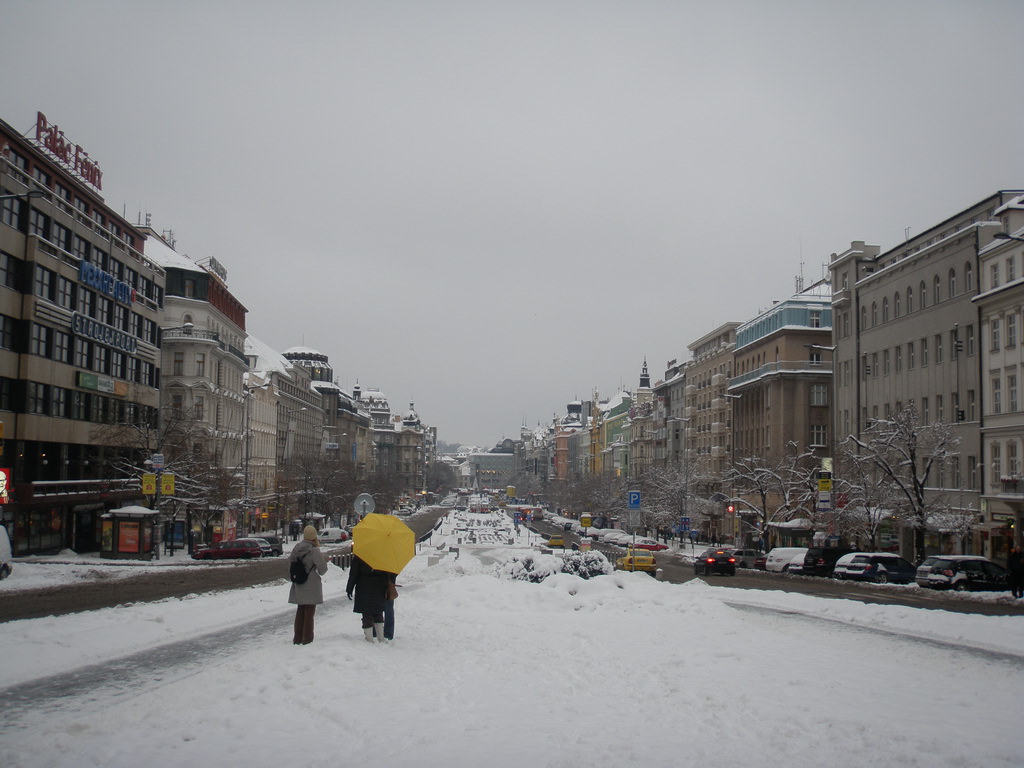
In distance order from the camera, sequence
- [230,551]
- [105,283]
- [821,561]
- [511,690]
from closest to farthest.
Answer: [511,690]
[821,561]
[230,551]
[105,283]

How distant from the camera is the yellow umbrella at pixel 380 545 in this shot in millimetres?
13000

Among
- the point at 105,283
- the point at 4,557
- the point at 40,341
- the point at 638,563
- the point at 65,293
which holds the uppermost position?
the point at 105,283

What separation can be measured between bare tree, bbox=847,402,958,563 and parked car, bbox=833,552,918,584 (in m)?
3.15

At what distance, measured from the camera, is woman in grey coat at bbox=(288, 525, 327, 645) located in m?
12.5

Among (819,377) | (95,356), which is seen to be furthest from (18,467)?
(819,377)

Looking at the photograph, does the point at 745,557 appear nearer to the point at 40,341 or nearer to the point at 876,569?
the point at 876,569

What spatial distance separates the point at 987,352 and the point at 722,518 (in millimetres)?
48598

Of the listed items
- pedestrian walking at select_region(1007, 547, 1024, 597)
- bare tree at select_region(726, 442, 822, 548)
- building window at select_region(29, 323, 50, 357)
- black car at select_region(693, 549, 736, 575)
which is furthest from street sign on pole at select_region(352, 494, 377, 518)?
bare tree at select_region(726, 442, 822, 548)

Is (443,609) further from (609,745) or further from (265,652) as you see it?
(609,745)

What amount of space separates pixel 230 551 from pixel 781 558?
2743 cm

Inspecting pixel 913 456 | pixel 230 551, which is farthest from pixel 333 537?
pixel 913 456

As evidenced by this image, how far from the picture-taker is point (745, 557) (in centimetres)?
5378

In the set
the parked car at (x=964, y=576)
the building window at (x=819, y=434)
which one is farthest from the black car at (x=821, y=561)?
the building window at (x=819, y=434)

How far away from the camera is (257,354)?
11025 centimetres
